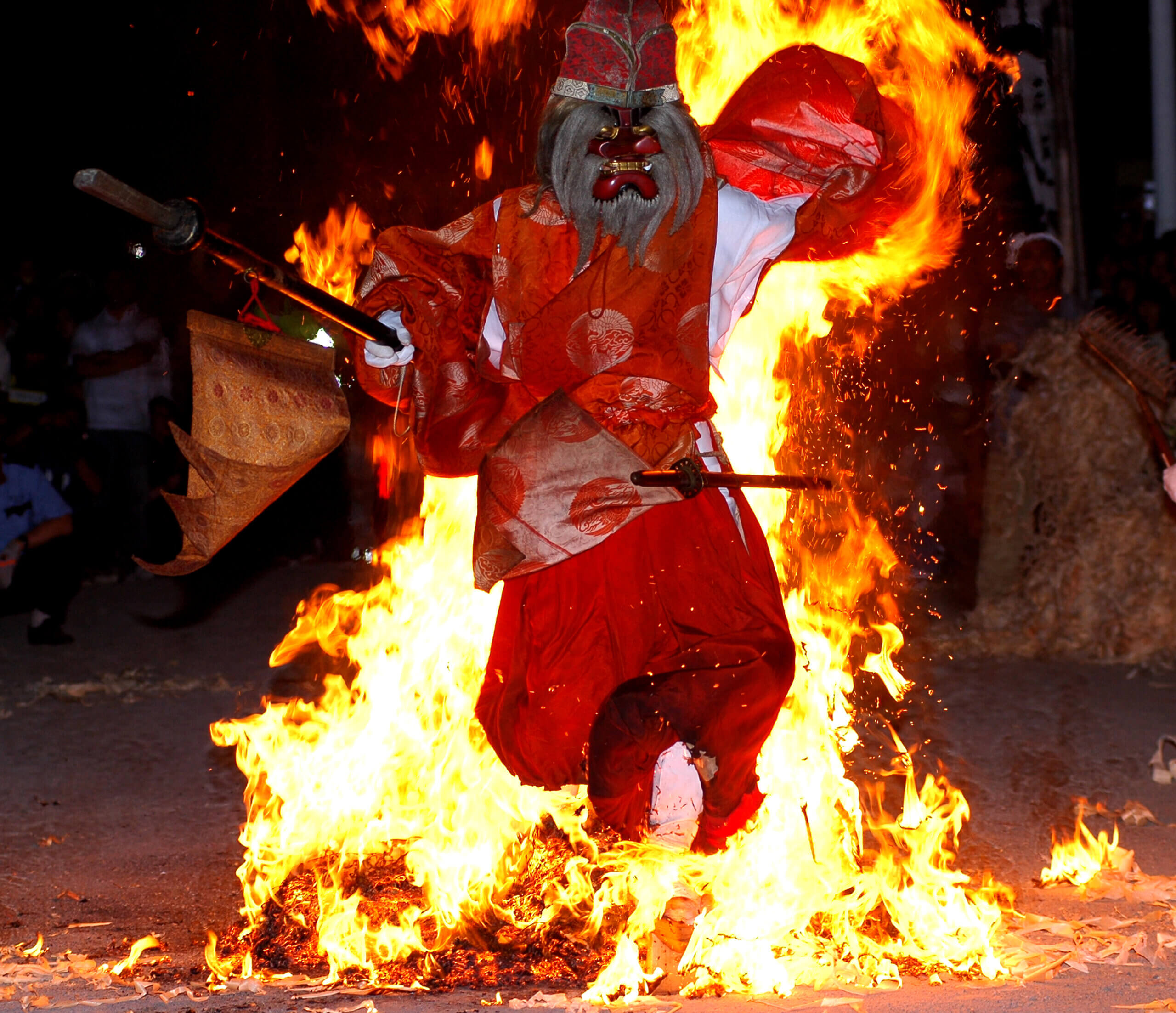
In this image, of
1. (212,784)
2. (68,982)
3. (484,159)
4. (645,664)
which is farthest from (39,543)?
(645,664)

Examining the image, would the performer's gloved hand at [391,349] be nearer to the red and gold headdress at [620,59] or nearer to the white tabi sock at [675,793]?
the red and gold headdress at [620,59]

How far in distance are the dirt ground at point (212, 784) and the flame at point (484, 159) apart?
2566 mm

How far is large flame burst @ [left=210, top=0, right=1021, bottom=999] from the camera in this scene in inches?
136

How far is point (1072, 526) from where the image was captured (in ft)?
24.1

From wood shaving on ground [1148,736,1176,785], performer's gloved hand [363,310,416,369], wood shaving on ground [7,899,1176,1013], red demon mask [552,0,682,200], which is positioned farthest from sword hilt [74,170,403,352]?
wood shaving on ground [1148,736,1176,785]

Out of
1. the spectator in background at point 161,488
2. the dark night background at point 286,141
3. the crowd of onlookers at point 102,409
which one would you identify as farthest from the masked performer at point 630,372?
the spectator in background at point 161,488

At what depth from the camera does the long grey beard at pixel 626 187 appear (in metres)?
3.31

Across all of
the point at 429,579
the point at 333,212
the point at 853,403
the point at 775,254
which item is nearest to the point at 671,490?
the point at 775,254

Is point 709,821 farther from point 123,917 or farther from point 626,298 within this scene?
point 123,917

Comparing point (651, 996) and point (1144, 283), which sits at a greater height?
point (1144, 283)

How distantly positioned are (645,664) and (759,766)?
0.60 metres

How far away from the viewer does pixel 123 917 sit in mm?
3914

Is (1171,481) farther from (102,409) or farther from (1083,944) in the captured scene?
(102,409)

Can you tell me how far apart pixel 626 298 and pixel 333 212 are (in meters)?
1.63
